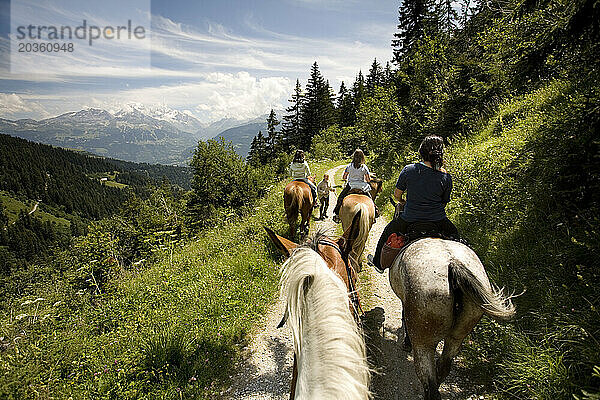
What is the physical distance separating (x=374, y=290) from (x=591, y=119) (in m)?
4.80

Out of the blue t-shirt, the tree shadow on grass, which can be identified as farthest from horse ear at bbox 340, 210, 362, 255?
the tree shadow on grass

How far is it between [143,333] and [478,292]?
5106 millimetres

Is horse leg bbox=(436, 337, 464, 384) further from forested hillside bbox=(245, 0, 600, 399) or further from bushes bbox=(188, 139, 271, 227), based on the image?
bushes bbox=(188, 139, 271, 227)

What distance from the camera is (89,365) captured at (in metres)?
4.06

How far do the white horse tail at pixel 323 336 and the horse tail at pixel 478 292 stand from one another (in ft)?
5.49

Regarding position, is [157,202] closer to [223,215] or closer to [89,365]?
[223,215]

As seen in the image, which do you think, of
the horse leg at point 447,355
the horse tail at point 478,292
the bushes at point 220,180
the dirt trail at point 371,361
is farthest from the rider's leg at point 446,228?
the bushes at point 220,180

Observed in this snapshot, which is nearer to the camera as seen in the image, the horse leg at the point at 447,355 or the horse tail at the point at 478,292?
the horse tail at the point at 478,292

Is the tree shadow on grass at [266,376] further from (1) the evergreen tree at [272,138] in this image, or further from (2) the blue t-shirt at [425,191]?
(1) the evergreen tree at [272,138]

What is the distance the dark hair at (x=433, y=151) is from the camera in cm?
391

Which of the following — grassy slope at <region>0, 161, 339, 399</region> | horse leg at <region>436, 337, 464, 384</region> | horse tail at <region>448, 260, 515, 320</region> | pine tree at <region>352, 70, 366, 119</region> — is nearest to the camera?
horse tail at <region>448, 260, 515, 320</region>

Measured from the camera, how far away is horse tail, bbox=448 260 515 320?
277cm

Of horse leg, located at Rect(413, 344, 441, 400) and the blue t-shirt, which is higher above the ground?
the blue t-shirt

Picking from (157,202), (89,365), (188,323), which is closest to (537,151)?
(188,323)
